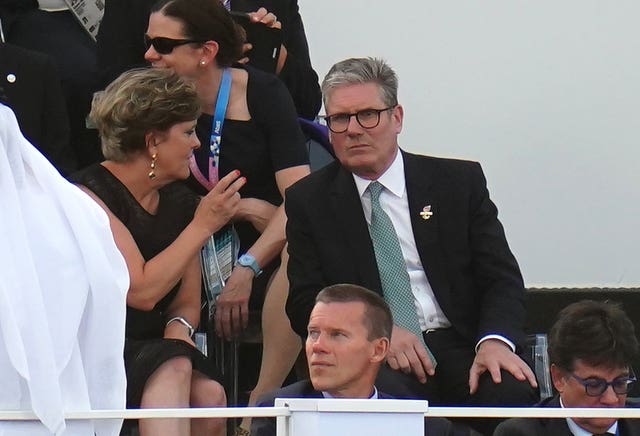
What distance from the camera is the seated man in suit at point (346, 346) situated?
4215 millimetres

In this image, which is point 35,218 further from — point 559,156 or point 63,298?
point 559,156

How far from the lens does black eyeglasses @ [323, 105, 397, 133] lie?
4766 mm

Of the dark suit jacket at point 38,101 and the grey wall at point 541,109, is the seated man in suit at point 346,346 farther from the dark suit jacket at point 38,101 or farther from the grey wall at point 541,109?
the grey wall at point 541,109

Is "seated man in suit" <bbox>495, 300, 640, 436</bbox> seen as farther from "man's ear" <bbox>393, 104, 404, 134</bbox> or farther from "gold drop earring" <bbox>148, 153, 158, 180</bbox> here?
"gold drop earring" <bbox>148, 153, 158, 180</bbox>

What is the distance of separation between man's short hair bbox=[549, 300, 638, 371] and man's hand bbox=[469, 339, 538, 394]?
135 mm

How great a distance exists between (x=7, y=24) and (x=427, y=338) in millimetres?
1796

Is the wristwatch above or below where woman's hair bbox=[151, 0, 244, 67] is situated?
below

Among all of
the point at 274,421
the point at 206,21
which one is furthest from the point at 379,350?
the point at 206,21

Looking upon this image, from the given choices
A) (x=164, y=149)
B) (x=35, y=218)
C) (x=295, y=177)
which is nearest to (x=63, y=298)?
(x=35, y=218)

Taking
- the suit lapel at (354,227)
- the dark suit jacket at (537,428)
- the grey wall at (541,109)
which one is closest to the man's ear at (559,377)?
the dark suit jacket at (537,428)

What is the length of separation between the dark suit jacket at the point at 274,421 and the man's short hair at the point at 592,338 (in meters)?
0.34

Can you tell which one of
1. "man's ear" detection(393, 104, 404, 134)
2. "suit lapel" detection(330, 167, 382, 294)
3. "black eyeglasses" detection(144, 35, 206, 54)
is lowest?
"suit lapel" detection(330, 167, 382, 294)

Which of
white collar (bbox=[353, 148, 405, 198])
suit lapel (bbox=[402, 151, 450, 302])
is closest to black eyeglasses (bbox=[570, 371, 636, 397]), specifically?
suit lapel (bbox=[402, 151, 450, 302])

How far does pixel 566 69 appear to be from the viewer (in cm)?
581
